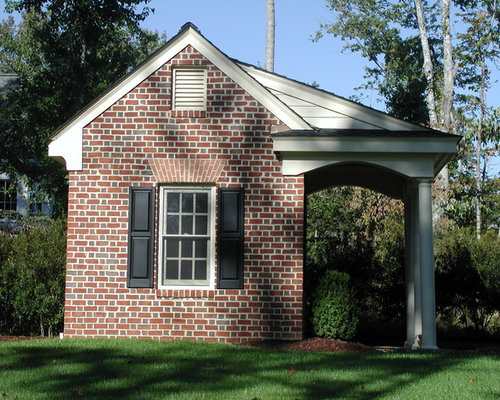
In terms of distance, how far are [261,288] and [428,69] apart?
662 inches

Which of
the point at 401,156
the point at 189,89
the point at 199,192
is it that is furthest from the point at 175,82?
the point at 401,156

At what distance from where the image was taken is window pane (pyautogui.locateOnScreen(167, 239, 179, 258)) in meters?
11.3

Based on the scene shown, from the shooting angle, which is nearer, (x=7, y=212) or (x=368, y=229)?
(x=368, y=229)

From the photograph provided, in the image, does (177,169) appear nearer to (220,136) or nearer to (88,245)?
(220,136)

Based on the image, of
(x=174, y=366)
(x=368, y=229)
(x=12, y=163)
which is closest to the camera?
(x=174, y=366)

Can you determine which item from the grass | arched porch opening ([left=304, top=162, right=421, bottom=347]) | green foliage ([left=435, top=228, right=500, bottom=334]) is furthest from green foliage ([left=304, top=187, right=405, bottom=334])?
the grass

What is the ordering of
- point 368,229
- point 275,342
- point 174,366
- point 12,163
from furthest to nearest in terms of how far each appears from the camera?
point 12,163 → point 368,229 → point 275,342 → point 174,366

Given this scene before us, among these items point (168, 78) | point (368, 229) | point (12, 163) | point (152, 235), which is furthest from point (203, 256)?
point (12, 163)

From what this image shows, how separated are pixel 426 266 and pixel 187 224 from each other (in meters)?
3.78

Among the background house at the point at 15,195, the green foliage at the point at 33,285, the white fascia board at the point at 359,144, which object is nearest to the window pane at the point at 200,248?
the white fascia board at the point at 359,144

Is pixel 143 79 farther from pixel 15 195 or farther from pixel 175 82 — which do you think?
pixel 15 195

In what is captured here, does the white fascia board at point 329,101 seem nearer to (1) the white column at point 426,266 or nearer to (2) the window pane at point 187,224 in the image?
(1) the white column at point 426,266

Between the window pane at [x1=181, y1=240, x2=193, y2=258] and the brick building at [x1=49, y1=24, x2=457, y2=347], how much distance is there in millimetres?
17

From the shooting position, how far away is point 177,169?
36.9ft
